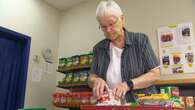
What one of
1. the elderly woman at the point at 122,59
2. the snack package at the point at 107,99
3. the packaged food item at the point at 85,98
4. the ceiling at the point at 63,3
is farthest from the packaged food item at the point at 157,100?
the ceiling at the point at 63,3

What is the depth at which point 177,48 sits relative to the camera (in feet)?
8.28

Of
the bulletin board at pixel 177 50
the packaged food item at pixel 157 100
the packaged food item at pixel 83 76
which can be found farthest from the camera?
the packaged food item at pixel 83 76

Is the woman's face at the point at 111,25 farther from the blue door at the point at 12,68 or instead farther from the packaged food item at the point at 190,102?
the blue door at the point at 12,68

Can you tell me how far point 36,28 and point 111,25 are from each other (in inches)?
92.3

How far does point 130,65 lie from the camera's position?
3.94 ft

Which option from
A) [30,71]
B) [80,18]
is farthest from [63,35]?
[30,71]

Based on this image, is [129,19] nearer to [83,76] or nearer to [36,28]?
[83,76]

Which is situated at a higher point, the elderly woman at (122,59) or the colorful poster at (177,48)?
the colorful poster at (177,48)

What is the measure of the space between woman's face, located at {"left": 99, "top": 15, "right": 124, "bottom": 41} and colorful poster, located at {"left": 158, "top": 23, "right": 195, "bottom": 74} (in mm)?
1468

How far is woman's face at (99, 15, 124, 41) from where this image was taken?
118 centimetres

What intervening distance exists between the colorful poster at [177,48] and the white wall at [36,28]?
1744 millimetres

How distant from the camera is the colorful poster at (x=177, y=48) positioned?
95.6 inches

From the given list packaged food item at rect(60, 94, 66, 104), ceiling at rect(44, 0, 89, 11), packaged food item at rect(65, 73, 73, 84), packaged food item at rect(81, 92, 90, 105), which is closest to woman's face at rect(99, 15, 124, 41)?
packaged food item at rect(81, 92, 90, 105)

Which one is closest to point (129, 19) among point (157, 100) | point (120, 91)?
point (120, 91)
